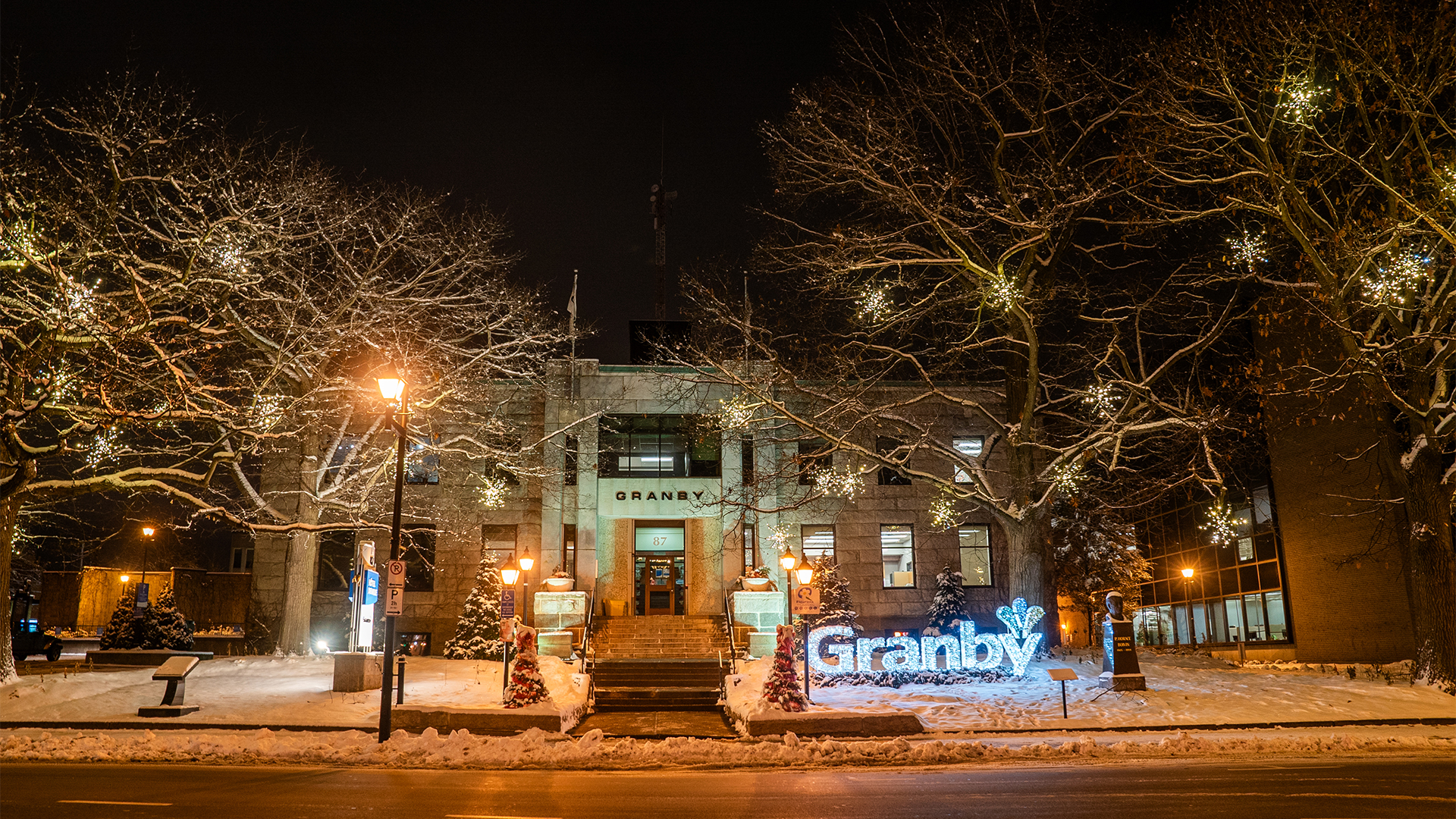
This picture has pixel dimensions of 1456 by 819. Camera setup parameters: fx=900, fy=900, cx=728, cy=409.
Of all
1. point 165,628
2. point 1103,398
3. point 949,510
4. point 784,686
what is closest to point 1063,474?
point 1103,398

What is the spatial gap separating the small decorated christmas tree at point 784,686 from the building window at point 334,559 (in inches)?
807

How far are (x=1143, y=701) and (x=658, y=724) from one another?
9712 millimetres

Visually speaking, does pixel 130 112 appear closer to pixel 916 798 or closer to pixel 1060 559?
pixel 916 798

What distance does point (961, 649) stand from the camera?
2133 cm

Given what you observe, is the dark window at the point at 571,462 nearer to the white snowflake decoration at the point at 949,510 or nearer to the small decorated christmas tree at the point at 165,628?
the small decorated christmas tree at the point at 165,628

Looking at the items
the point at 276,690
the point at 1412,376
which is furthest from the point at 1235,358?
the point at 276,690

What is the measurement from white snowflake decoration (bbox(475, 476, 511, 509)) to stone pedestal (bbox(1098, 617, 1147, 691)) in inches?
735

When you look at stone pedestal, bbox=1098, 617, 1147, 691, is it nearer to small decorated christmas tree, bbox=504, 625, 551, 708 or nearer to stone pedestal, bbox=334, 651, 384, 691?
small decorated christmas tree, bbox=504, 625, 551, 708

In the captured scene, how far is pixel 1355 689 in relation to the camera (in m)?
18.4

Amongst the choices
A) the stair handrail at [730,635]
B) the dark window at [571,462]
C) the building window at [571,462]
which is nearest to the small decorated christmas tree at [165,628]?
the building window at [571,462]

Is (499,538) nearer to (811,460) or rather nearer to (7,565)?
(811,460)

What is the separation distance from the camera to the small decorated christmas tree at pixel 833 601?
97.7ft

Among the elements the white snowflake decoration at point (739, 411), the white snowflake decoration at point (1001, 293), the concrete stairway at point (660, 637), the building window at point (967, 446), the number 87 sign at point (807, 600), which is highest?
the white snowflake decoration at point (1001, 293)

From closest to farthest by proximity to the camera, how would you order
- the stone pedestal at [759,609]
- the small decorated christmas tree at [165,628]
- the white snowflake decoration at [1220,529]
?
the small decorated christmas tree at [165,628] < the stone pedestal at [759,609] < the white snowflake decoration at [1220,529]
